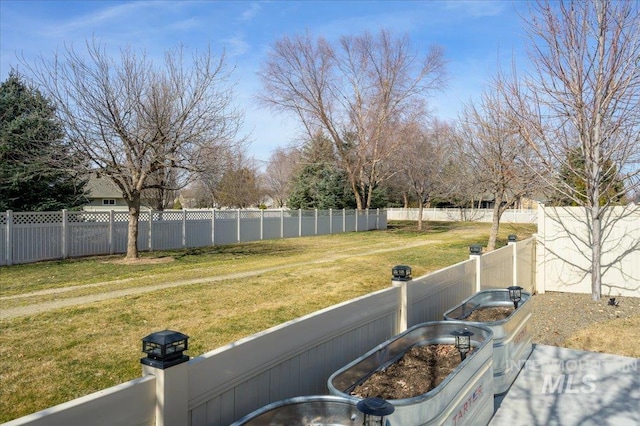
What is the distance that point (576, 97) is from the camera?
8.42m

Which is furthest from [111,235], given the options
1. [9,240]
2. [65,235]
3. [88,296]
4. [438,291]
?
[438,291]

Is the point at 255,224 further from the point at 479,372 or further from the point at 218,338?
the point at 479,372

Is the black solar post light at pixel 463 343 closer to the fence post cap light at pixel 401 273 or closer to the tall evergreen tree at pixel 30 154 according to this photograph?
the fence post cap light at pixel 401 273

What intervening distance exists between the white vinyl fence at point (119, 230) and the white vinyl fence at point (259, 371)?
38.4 ft

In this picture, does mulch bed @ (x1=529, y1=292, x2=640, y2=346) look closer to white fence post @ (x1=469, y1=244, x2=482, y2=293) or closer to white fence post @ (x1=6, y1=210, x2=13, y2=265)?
white fence post @ (x1=469, y1=244, x2=482, y2=293)

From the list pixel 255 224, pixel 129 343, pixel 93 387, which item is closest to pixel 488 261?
pixel 129 343

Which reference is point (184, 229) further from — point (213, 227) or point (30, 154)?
point (30, 154)

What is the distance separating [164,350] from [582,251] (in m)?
9.34

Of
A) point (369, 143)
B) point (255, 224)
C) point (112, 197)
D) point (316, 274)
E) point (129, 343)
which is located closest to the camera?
point (129, 343)

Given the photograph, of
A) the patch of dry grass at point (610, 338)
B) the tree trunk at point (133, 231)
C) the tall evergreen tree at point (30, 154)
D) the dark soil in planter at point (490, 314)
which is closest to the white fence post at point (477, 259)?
the dark soil in planter at point (490, 314)

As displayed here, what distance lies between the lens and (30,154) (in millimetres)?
14391

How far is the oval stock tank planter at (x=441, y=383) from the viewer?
8.80 feet

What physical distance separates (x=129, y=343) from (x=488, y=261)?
18.3ft

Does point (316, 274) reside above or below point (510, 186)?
below
